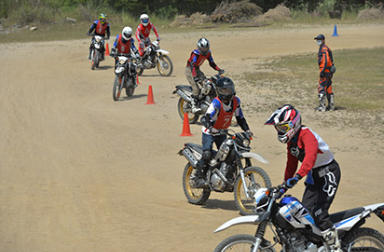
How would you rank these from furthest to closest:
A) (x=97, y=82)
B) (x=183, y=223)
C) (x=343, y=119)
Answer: (x=97, y=82) → (x=343, y=119) → (x=183, y=223)

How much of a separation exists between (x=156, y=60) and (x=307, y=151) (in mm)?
18968

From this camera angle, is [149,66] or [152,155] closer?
[152,155]

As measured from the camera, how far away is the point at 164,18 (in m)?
53.1

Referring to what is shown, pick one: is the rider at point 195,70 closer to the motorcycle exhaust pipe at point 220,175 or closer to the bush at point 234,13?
the motorcycle exhaust pipe at point 220,175

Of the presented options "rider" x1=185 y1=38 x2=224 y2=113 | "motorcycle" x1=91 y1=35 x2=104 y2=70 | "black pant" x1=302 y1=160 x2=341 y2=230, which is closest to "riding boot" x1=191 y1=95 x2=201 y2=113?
"rider" x1=185 y1=38 x2=224 y2=113

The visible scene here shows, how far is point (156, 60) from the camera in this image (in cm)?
2469

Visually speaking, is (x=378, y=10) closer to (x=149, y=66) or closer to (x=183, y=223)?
(x=149, y=66)

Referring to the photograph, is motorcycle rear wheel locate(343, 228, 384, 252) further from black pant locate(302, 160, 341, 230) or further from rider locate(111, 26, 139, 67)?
rider locate(111, 26, 139, 67)

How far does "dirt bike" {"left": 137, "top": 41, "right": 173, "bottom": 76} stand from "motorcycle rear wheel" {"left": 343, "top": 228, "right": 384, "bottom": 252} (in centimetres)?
1848

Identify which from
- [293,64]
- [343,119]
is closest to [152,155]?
[343,119]

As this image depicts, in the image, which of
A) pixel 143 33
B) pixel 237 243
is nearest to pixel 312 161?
pixel 237 243

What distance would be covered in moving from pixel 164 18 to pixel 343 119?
38.7 metres

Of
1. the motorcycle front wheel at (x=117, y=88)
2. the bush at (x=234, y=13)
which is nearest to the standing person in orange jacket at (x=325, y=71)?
the motorcycle front wheel at (x=117, y=88)

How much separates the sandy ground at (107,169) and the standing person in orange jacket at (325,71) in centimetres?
→ 176
